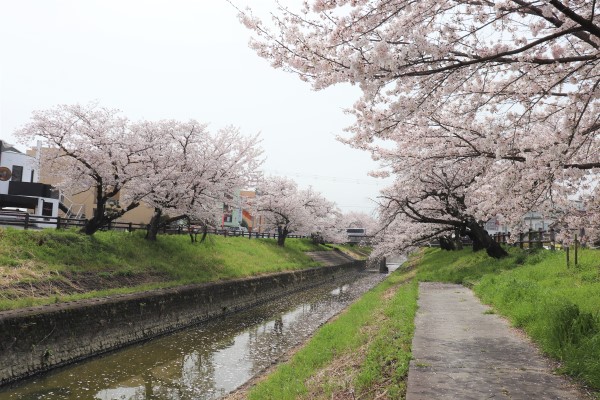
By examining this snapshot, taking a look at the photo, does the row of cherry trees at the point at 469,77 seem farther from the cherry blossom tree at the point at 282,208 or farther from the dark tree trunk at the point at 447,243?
the cherry blossom tree at the point at 282,208

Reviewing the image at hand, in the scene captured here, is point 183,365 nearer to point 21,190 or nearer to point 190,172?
point 190,172

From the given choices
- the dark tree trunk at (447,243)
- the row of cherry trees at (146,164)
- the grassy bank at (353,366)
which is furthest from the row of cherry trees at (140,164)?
the dark tree trunk at (447,243)

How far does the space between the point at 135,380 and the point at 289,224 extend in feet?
107

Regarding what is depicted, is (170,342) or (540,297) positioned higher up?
(540,297)

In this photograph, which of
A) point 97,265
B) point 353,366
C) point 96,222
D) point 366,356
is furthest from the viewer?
point 96,222

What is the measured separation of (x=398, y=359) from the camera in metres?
6.28

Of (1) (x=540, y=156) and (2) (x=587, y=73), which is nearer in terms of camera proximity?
(2) (x=587, y=73)

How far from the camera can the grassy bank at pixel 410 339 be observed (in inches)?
218

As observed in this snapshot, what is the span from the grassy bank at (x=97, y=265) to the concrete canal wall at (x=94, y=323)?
910 mm

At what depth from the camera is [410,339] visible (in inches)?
288

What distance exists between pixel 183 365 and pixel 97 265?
686cm

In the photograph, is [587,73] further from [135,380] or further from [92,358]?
[92,358]

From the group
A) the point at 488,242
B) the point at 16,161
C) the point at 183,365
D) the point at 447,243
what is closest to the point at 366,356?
the point at 183,365

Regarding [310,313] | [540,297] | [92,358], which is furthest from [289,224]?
[540,297]
